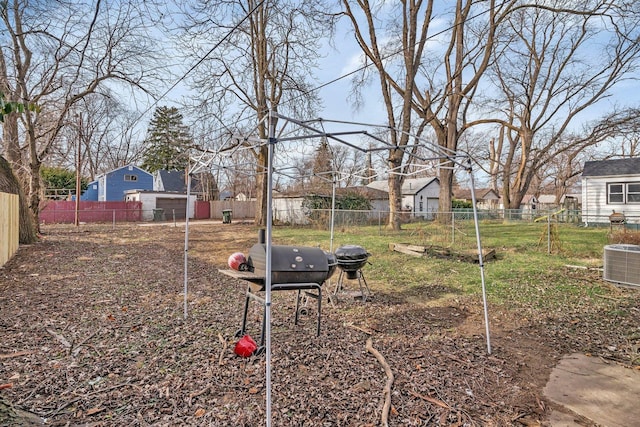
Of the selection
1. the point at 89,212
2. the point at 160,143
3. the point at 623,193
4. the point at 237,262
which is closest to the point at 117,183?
the point at 89,212

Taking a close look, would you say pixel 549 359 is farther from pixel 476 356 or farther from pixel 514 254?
pixel 514 254

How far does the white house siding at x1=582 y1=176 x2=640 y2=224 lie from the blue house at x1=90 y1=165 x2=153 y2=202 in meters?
34.6

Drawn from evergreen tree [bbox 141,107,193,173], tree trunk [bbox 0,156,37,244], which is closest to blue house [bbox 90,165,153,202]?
evergreen tree [bbox 141,107,193,173]

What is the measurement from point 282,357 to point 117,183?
113ft

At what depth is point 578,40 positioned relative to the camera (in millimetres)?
19281

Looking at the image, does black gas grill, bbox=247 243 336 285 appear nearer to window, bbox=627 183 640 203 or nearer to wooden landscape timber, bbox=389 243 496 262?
wooden landscape timber, bbox=389 243 496 262

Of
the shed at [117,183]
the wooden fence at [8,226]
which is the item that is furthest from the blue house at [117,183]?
Answer: the wooden fence at [8,226]

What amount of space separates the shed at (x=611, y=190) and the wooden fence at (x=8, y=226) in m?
22.0

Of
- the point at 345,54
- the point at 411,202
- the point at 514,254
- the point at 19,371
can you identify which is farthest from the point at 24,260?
the point at 411,202

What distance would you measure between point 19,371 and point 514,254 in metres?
10.3

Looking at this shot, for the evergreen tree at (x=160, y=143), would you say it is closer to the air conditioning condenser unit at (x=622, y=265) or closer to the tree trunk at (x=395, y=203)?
the tree trunk at (x=395, y=203)

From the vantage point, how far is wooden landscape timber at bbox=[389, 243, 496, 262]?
Result: 8.96m

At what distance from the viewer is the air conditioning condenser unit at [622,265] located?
602 cm

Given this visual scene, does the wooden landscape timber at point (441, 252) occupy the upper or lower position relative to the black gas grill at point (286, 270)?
lower
